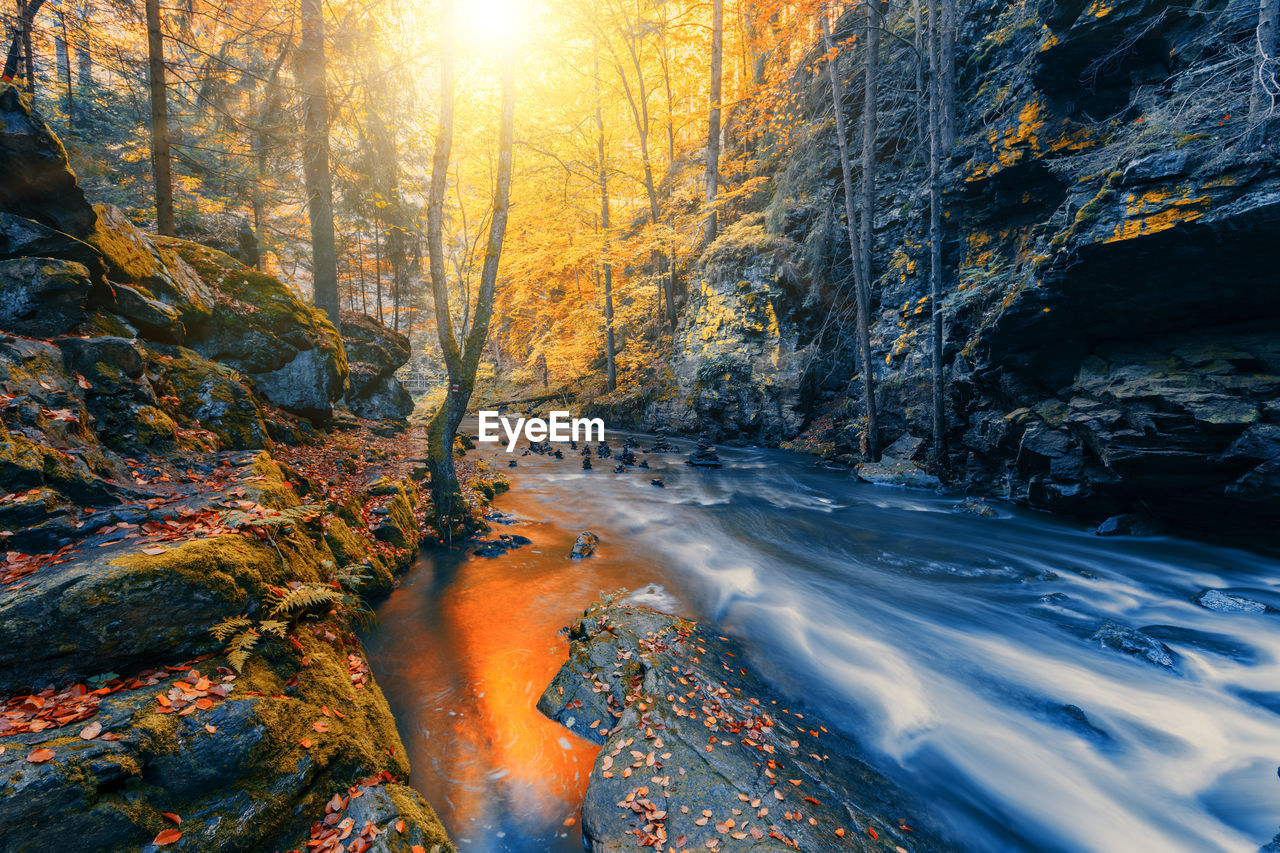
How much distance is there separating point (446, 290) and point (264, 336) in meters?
3.71

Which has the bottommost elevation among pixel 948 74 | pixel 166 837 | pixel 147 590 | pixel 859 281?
pixel 166 837

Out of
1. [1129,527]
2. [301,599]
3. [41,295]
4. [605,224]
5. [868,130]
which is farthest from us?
[605,224]

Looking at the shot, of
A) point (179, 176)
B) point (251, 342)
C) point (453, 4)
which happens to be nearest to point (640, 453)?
point (251, 342)

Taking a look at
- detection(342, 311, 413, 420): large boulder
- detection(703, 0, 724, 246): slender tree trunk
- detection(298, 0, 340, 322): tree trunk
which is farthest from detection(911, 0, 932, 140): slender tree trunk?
detection(342, 311, 413, 420): large boulder

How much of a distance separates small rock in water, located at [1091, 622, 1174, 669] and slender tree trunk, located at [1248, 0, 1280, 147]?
7419mm

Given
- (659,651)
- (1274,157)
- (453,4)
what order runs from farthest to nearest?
1. (453,4)
2. (1274,157)
3. (659,651)

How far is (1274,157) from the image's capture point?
670cm

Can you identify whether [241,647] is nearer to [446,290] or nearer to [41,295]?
[41,295]

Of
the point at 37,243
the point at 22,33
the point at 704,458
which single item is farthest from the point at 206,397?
the point at 704,458

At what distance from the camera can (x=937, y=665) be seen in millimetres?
5965

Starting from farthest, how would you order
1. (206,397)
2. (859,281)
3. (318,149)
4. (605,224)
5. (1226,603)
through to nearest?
(605,224)
(859,281)
(318,149)
(1226,603)
(206,397)

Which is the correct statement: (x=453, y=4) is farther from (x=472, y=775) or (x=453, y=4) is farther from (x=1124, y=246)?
(x=1124, y=246)

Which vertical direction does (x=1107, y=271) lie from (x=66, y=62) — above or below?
below

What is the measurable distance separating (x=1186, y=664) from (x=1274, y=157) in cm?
731
